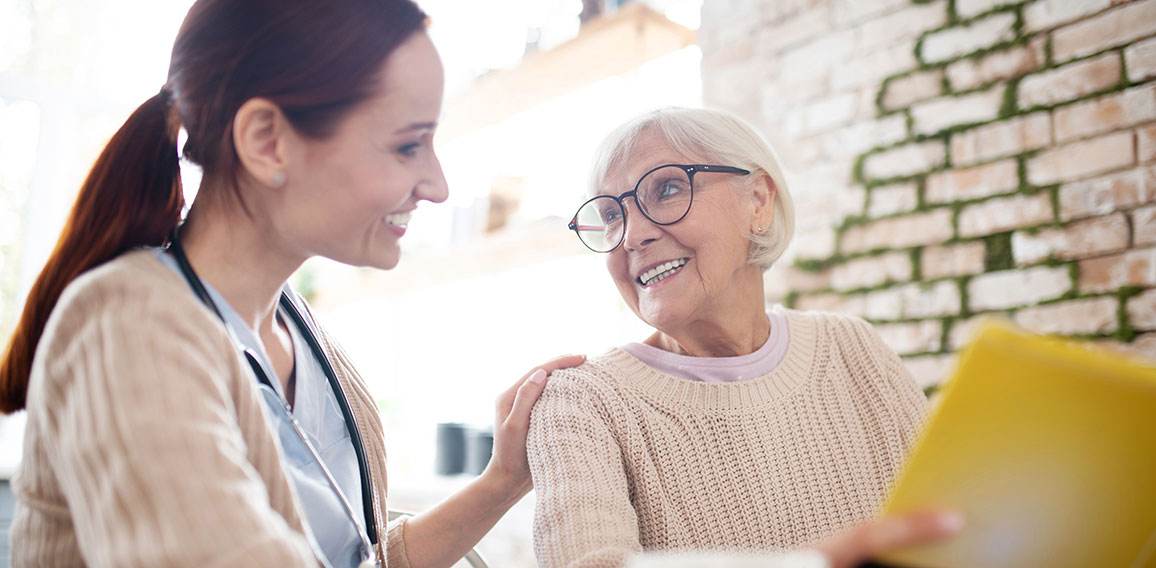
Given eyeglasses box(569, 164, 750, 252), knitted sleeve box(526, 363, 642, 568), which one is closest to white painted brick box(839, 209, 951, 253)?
eyeglasses box(569, 164, 750, 252)

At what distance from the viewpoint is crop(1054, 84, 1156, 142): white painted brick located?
5.97ft

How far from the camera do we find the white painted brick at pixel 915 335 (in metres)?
2.14

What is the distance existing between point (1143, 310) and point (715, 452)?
3.90ft

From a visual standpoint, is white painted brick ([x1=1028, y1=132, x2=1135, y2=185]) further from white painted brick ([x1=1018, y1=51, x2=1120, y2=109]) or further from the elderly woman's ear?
the elderly woman's ear

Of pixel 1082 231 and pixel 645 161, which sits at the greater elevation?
pixel 645 161

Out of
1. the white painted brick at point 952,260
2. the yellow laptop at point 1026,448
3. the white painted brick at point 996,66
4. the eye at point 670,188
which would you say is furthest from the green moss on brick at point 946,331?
the yellow laptop at point 1026,448

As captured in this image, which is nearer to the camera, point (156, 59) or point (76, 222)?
point (76, 222)

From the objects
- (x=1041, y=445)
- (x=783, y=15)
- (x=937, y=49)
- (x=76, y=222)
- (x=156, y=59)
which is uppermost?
(x=156, y=59)

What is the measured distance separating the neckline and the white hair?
22 cm

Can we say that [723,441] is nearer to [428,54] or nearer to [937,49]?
[428,54]

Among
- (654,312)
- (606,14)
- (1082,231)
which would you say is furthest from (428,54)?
(606,14)

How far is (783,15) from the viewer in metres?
2.54

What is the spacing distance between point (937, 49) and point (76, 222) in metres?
2.06

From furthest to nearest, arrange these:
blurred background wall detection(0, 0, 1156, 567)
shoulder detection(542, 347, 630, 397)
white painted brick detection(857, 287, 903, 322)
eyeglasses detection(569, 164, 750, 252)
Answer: white painted brick detection(857, 287, 903, 322)
blurred background wall detection(0, 0, 1156, 567)
eyeglasses detection(569, 164, 750, 252)
shoulder detection(542, 347, 630, 397)
